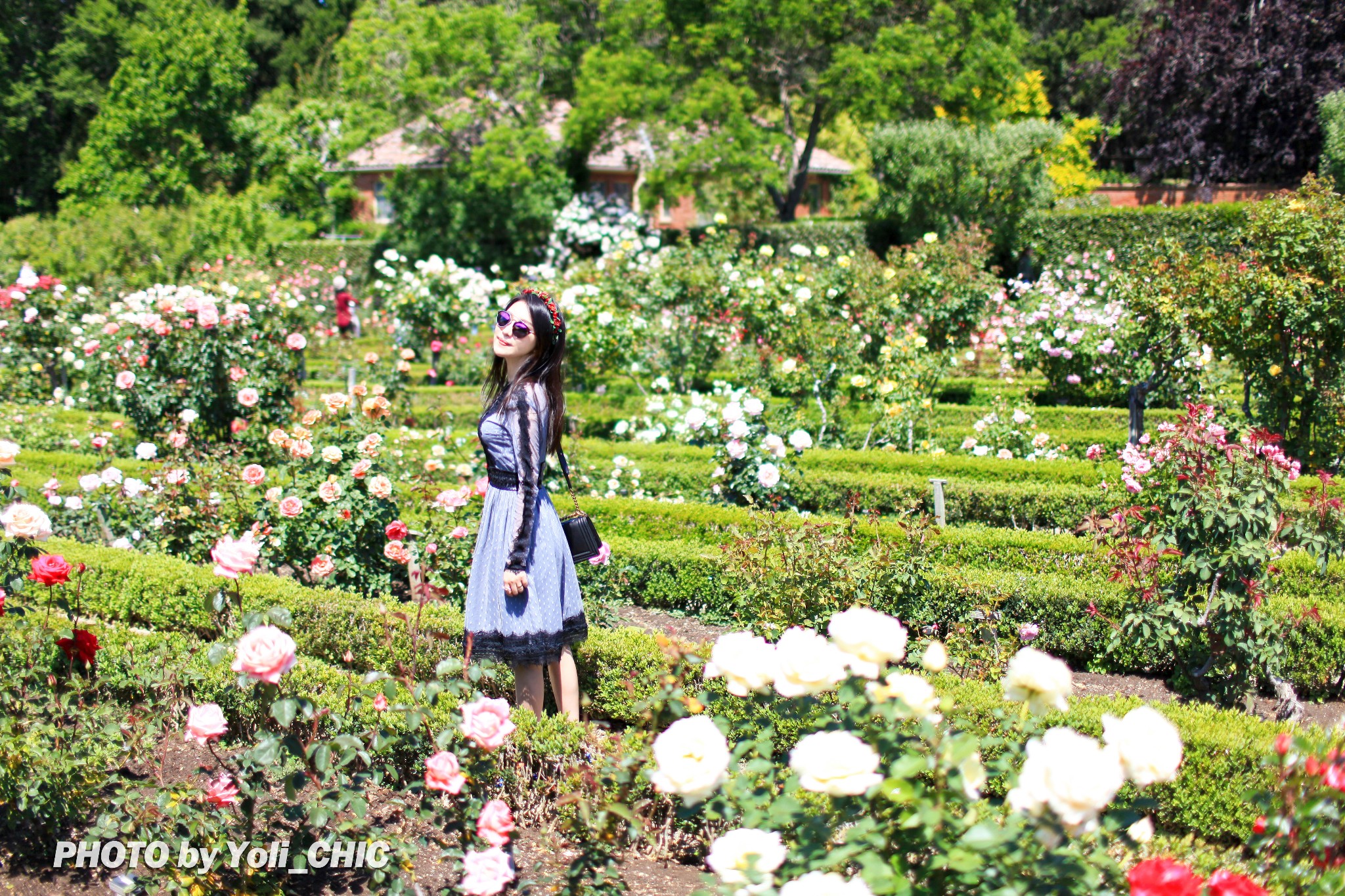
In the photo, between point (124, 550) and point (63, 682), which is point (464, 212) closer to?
point (124, 550)

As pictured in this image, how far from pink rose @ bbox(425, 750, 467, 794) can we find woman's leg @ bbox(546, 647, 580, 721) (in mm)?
1293

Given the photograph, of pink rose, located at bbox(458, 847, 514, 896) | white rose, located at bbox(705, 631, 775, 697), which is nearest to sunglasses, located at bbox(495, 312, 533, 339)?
white rose, located at bbox(705, 631, 775, 697)

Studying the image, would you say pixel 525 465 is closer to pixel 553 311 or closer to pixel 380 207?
pixel 553 311

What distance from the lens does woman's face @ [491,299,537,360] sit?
3.50m

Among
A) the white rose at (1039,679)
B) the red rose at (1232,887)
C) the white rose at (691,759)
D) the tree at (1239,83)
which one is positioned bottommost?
the red rose at (1232,887)

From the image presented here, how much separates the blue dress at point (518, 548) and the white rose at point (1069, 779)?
2163 mm

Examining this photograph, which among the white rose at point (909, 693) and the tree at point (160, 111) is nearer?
the white rose at point (909, 693)

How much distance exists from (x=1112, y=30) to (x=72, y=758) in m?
31.1

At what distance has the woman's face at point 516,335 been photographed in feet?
11.5

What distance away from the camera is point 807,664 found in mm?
1899

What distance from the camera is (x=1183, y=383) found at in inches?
342

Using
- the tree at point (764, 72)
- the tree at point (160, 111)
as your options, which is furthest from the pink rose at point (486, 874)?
the tree at point (160, 111)

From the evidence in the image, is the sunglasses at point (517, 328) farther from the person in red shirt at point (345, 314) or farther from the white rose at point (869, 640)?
the person in red shirt at point (345, 314)

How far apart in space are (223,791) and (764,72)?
20.6 m
